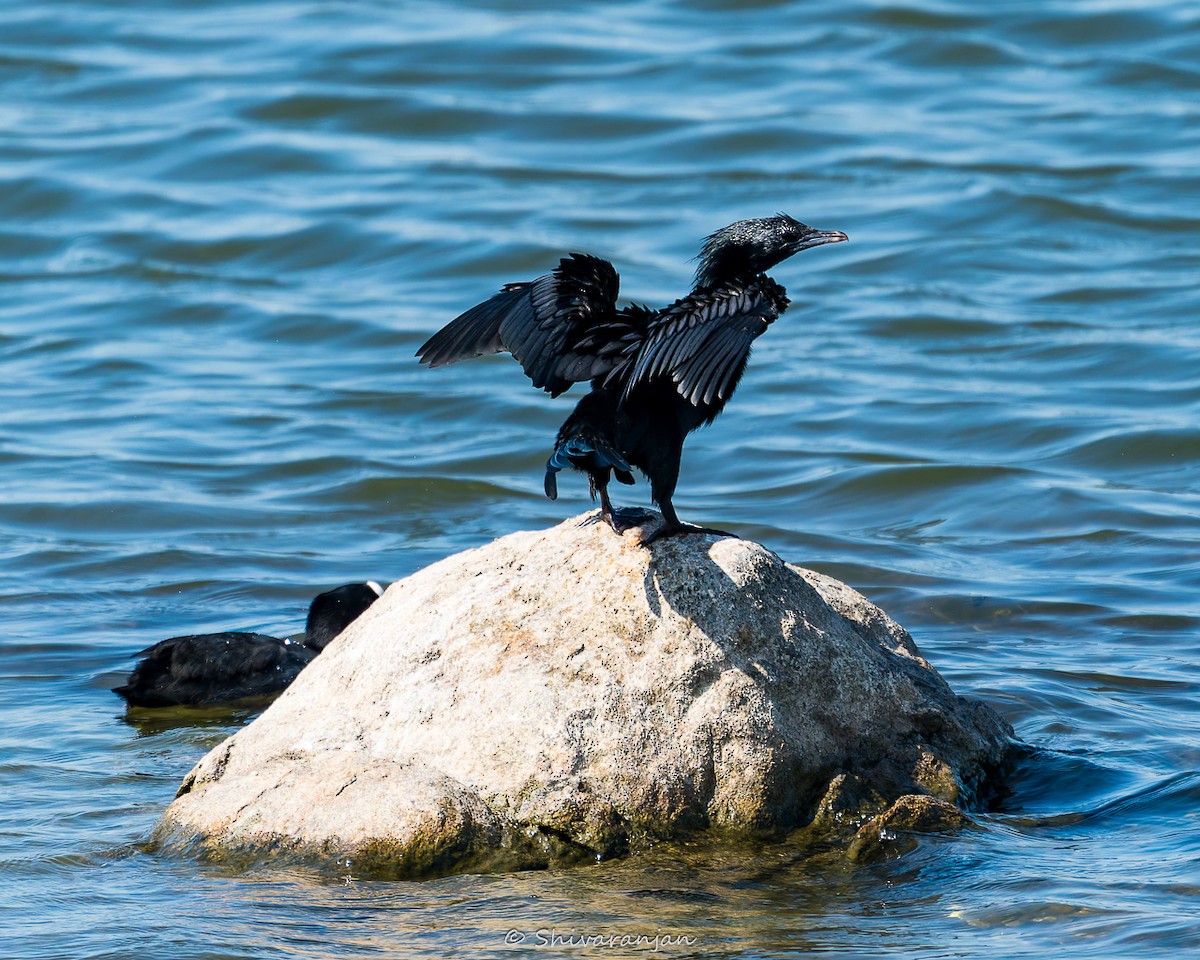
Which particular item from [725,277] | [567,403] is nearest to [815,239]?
[725,277]

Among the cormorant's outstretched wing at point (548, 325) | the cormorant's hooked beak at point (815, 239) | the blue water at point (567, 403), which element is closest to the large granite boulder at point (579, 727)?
the blue water at point (567, 403)

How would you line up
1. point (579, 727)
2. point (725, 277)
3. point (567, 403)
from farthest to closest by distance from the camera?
point (567, 403) → point (725, 277) → point (579, 727)

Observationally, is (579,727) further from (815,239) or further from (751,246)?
(815,239)

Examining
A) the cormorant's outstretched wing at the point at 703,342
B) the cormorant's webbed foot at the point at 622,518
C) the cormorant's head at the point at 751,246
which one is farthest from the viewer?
the cormorant's head at the point at 751,246

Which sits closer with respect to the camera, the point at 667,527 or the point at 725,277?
the point at 667,527

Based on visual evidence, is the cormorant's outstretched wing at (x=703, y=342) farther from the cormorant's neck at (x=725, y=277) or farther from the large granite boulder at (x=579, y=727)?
the large granite boulder at (x=579, y=727)

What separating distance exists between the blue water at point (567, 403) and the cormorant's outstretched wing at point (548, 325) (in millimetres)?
1665

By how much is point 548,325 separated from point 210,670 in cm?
298

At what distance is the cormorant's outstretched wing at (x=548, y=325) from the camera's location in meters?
5.75

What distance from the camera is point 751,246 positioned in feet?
19.7

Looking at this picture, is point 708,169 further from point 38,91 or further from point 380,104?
point 38,91

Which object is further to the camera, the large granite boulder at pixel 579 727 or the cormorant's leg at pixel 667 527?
Result: the cormorant's leg at pixel 667 527

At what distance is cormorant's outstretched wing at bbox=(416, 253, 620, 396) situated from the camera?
5.75 meters

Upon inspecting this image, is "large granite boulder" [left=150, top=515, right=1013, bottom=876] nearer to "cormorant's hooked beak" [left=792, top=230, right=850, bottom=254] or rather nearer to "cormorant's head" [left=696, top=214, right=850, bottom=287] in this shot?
"cormorant's head" [left=696, top=214, right=850, bottom=287]
